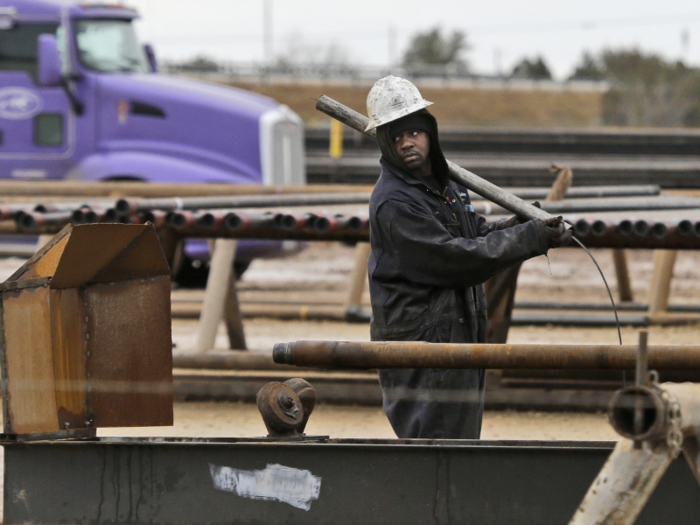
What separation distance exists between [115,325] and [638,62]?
55.4 meters

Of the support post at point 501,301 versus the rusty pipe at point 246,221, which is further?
the support post at point 501,301

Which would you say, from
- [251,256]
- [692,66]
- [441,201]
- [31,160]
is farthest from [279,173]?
[692,66]

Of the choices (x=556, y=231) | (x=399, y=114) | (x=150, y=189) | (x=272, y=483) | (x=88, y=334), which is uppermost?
(x=399, y=114)

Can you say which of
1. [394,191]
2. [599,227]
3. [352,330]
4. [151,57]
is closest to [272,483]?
[394,191]

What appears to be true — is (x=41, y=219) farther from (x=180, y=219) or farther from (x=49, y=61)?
(x=49, y=61)

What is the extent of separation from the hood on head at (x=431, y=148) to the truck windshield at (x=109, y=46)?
8.92m

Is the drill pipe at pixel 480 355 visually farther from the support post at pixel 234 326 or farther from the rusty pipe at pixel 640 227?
the support post at pixel 234 326

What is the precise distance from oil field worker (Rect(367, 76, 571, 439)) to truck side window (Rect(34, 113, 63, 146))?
883 cm

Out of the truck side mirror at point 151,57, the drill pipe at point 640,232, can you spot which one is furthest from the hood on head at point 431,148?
the truck side mirror at point 151,57

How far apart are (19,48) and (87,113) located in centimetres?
107

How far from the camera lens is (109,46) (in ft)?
40.4

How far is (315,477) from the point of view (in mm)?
3256

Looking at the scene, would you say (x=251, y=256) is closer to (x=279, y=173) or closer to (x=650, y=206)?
(x=279, y=173)

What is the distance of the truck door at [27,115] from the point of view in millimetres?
11977
